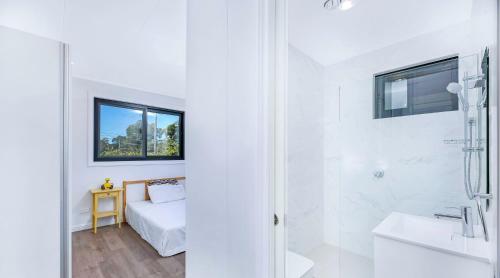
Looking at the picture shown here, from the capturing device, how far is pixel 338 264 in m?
2.13

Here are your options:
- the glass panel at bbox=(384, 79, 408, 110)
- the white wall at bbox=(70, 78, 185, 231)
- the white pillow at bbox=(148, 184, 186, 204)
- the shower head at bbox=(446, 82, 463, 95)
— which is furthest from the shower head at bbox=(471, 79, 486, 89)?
the white wall at bbox=(70, 78, 185, 231)

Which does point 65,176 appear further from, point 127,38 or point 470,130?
point 470,130

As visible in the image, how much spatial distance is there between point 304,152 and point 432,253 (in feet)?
3.95

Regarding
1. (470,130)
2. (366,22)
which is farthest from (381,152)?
(366,22)

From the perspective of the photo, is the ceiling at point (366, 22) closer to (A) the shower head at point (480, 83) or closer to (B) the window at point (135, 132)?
(A) the shower head at point (480, 83)

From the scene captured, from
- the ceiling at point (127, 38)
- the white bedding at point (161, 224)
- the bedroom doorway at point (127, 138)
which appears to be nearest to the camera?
the ceiling at point (127, 38)

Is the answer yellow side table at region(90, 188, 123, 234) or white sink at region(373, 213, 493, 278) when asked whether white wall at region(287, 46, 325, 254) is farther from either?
yellow side table at region(90, 188, 123, 234)

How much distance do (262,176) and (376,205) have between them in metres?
1.77

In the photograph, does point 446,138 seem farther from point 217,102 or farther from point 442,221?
point 217,102

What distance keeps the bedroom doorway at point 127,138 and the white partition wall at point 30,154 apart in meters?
0.11

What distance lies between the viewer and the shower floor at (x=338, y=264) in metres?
1.99

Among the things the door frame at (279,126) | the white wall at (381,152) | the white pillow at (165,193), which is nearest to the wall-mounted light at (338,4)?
the white wall at (381,152)

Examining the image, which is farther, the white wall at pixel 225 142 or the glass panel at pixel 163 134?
the glass panel at pixel 163 134

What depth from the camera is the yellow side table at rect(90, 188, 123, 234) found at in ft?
10.4
